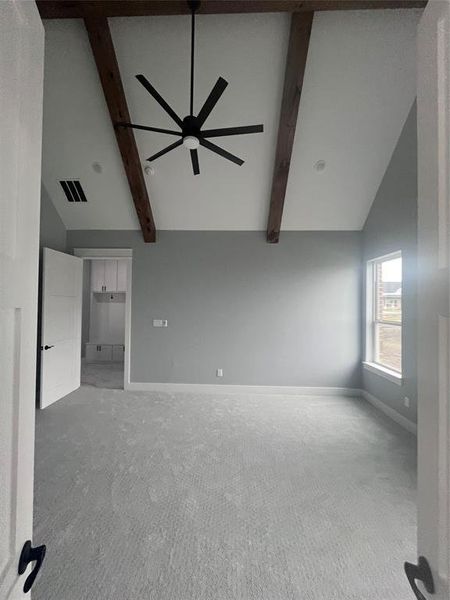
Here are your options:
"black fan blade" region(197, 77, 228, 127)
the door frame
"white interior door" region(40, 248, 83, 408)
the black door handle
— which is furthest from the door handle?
the door frame

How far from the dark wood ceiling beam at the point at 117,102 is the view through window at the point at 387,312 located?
347 centimetres

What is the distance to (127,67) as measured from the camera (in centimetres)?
283

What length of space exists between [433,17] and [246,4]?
2.60 m

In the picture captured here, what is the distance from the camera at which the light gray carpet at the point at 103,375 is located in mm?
4715

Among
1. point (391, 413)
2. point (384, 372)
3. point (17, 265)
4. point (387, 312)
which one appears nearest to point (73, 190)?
point (17, 265)

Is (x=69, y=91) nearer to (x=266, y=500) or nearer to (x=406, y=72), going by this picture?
(x=406, y=72)

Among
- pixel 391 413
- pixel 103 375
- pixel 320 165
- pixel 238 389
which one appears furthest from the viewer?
pixel 103 375

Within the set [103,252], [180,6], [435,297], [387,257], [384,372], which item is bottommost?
[384,372]

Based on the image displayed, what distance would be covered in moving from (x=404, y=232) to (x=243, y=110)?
2335 mm

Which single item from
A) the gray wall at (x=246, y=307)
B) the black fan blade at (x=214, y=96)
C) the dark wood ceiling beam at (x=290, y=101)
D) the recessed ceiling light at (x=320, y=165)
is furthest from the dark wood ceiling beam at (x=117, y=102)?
the recessed ceiling light at (x=320, y=165)

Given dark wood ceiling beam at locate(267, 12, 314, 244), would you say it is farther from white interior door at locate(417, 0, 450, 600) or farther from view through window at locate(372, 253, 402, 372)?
white interior door at locate(417, 0, 450, 600)

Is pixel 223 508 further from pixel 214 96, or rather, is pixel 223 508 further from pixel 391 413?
pixel 214 96

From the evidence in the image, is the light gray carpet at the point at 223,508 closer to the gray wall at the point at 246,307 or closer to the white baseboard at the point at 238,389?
the white baseboard at the point at 238,389

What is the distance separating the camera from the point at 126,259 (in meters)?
4.51
